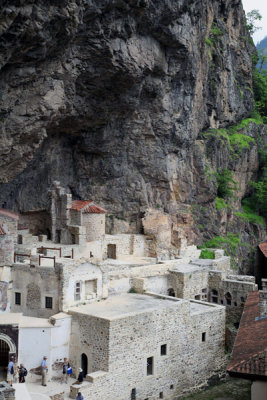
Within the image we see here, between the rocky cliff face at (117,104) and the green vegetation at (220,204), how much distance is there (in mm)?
1145

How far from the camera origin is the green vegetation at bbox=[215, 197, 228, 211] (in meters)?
48.6

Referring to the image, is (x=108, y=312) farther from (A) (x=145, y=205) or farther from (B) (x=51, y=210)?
(A) (x=145, y=205)

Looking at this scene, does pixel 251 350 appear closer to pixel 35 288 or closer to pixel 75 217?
pixel 35 288

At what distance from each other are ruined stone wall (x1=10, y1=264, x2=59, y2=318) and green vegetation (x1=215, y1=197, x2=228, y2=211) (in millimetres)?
24435

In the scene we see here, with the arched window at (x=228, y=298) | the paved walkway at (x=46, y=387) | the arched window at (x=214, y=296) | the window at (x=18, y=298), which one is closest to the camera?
the paved walkway at (x=46, y=387)

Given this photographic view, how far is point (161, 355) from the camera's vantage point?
28156 millimetres

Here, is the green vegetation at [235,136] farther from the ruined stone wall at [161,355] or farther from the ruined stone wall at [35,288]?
the ruined stone wall at [35,288]

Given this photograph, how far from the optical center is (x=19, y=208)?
3819 centimetres

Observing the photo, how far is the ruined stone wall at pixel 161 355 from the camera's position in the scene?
25547 mm

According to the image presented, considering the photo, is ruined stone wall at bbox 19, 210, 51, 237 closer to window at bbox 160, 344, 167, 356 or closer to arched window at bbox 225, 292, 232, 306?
arched window at bbox 225, 292, 232, 306

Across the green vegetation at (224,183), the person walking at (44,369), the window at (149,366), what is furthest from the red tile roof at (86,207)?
the green vegetation at (224,183)

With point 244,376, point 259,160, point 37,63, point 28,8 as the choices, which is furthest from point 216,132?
point 244,376

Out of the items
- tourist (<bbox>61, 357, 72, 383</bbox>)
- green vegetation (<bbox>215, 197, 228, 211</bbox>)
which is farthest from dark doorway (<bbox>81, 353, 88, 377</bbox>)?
green vegetation (<bbox>215, 197, 228, 211</bbox>)

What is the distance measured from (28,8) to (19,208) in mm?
18607
